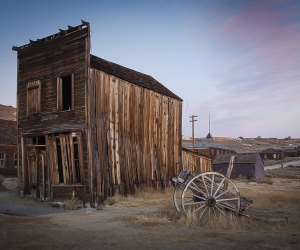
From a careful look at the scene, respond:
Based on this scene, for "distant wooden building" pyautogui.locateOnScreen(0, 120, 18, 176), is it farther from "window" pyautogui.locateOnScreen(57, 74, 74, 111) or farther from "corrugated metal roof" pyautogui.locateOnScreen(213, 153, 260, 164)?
"corrugated metal roof" pyautogui.locateOnScreen(213, 153, 260, 164)

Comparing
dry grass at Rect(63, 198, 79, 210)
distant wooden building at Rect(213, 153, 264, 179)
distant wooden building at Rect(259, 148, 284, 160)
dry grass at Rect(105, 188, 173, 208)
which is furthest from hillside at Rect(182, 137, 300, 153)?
dry grass at Rect(63, 198, 79, 210)

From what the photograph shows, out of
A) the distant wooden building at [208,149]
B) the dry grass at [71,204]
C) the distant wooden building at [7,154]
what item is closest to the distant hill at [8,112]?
the distant wooden building at [7,154]

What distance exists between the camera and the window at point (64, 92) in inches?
591

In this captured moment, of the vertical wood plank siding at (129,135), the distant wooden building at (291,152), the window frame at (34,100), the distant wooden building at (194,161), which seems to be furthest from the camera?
the distant wooden building at (291,152)

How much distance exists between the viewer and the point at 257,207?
12977 mm

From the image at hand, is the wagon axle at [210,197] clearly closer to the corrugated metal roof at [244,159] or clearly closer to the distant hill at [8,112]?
the corrugated metal roof at [244,159]

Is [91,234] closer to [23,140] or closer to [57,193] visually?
[57,193]

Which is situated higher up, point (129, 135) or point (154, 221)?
point (129, 135)

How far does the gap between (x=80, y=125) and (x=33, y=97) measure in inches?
158

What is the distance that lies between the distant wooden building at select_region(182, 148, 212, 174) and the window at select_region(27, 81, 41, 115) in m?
9.88

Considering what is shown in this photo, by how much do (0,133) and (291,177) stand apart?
2777cm

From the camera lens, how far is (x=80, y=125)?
14.4 metres

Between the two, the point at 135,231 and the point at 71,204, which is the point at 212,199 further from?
the point at 71,204

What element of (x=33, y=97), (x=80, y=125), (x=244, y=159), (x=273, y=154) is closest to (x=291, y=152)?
(x=273, y=154)
